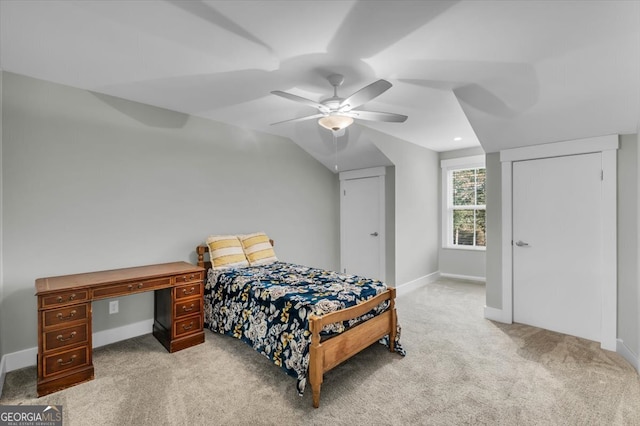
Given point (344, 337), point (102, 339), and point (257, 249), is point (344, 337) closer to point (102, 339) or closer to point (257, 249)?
point (257, 249)

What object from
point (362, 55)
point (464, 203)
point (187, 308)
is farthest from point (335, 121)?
point (464, 203)

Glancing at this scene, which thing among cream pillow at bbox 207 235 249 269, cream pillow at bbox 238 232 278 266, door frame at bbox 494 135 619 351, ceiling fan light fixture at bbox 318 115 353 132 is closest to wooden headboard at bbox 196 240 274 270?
cream pillow at bbox 207 235 249 269

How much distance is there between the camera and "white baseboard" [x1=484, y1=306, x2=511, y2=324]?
3.55 meters

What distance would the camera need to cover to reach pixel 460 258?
5.56 metres

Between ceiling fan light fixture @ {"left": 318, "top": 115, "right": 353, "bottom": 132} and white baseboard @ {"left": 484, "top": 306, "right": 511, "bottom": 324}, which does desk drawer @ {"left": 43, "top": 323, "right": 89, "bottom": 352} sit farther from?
white baseboard @ {"left": 484, "top": 306, "right": 511, "bottom": 324}

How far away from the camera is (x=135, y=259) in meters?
3.14

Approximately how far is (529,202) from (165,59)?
13.0ft

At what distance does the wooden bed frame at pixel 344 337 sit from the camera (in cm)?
206

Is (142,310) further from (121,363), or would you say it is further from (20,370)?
(20,370)

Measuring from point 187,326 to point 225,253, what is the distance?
34.8 inches

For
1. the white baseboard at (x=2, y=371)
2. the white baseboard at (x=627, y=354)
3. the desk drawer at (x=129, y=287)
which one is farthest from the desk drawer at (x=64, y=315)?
the white baseboard at (x=627, y=354)

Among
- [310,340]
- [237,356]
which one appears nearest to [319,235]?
[237,356]

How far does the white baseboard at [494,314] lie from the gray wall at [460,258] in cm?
187

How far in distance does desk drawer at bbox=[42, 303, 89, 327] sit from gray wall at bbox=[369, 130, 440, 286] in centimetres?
368
